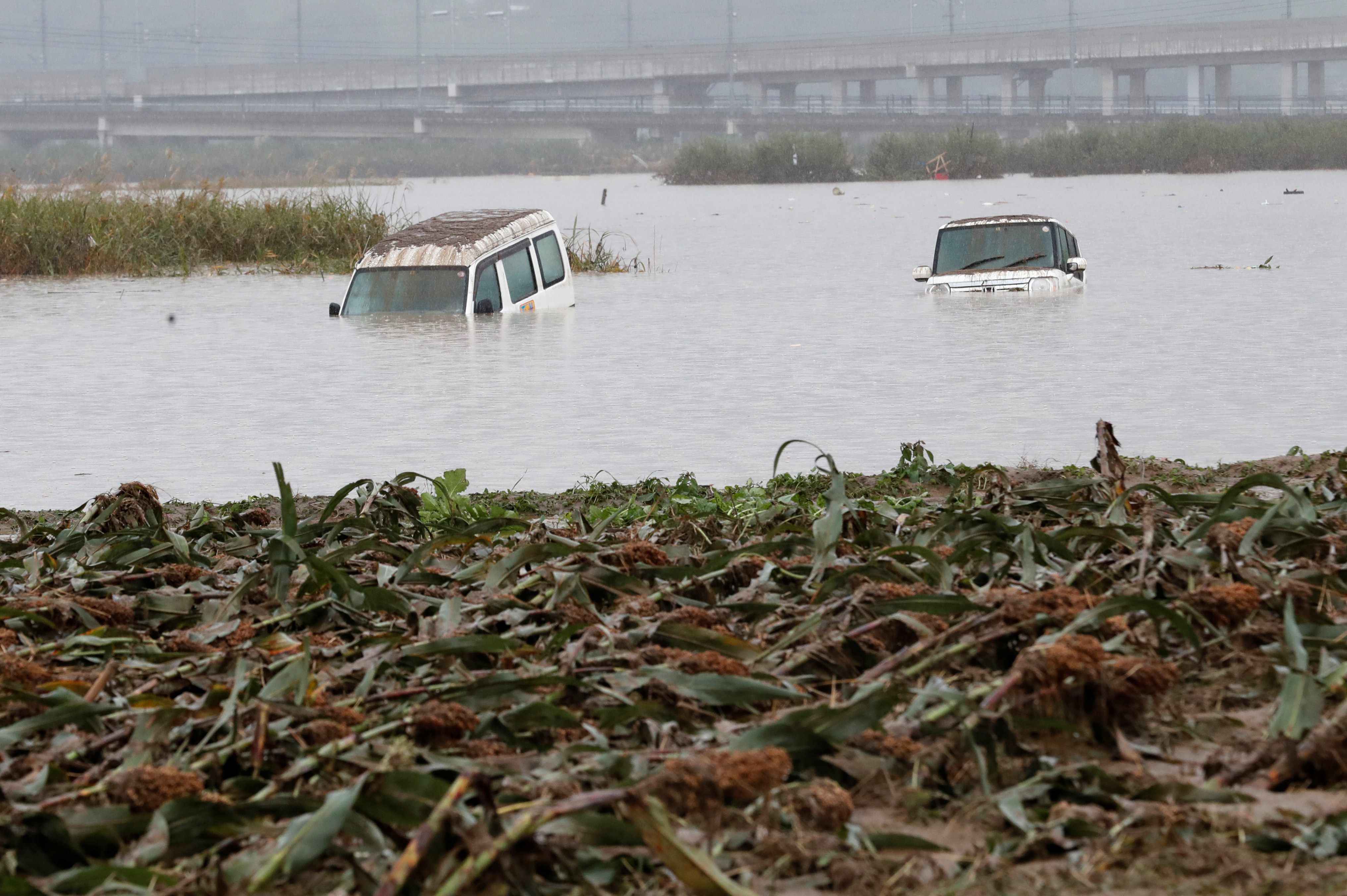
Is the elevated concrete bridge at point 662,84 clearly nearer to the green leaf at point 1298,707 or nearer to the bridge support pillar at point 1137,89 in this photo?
the bridge support pillar at point 1137,89

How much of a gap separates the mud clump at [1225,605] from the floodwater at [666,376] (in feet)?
16.5

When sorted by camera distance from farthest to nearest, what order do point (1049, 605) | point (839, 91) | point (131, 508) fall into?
point (839, 91), point (131, 508), point (1049, 605)

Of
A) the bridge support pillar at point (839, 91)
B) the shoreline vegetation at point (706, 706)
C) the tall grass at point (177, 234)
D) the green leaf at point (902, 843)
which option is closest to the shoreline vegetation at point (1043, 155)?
the tall grass at point (177, 234)

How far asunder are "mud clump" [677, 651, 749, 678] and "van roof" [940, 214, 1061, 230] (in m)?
17.6

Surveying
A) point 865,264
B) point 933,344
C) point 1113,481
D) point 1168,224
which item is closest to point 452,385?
point 933,344

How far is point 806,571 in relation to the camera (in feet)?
16.4

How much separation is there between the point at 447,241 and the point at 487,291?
32.6 inches

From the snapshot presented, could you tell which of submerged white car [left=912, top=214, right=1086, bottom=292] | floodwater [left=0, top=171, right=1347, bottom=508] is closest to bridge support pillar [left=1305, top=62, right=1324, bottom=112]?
floodwater [left=0, top=171, right=1347, bottom=508]

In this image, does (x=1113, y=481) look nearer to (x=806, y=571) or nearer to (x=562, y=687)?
(x=806, y=571)

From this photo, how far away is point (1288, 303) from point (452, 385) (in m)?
11.3

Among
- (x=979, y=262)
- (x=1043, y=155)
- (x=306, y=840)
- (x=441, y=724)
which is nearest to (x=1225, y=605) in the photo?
(x=441, y=724)

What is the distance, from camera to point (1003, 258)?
70.3ft

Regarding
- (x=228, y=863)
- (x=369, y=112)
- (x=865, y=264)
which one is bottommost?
(x=228, y=863)

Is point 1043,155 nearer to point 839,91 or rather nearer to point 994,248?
point 994,248
